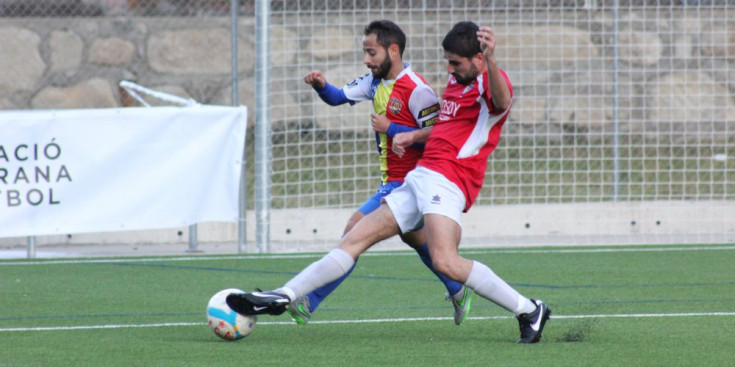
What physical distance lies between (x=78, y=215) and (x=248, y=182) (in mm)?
3101

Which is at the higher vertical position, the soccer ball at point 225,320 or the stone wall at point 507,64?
the stone wall at point 507,64

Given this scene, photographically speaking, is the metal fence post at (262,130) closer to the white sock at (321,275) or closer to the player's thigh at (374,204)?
the player's thigh at (374,204)

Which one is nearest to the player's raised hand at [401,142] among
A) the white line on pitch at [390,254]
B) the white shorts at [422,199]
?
the white shorts at [422,199]

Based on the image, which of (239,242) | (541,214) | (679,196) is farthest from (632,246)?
(239,242)

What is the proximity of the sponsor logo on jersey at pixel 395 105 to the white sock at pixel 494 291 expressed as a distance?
1129 mm

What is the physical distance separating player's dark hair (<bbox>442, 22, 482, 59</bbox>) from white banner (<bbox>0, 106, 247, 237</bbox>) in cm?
527

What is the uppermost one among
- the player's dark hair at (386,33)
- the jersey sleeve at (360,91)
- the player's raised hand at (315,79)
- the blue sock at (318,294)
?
the player's dark hair at (386,33)

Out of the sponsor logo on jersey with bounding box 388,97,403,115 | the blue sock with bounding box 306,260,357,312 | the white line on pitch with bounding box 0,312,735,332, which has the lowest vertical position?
the white line on pitch with bounding box 0,312,735,332

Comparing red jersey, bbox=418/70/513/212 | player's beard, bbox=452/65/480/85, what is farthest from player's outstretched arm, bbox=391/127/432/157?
player's beard, bbox=452/65/480/85

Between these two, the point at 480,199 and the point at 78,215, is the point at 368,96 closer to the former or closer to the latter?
the point at 78,215

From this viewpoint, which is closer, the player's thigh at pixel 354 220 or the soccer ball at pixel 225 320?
the soccer ball at pixel 225 320

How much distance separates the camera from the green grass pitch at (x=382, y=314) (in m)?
6.16

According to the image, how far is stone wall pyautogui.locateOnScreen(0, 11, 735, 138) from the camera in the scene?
14031 mm

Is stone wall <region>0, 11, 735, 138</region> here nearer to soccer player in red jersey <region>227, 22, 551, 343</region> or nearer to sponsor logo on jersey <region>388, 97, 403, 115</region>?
sponsor logo on jersey <region>388, 97, 403, 115</region>
